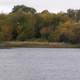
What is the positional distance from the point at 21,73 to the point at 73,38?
1970 inches

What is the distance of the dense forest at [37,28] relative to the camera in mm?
88625

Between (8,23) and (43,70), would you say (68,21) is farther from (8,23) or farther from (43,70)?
(43,70)

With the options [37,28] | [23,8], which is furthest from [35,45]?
[23,8]

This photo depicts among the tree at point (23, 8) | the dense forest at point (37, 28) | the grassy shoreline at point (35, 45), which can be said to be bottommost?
the grassy shoreline at point (35, 45)

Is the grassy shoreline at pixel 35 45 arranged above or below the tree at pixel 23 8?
below

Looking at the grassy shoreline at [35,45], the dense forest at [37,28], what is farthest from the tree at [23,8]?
the grassy shoreline at [35,45]

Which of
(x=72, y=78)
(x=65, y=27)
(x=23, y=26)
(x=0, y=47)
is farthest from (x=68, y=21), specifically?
(x=72, y=78)

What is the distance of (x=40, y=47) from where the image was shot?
8438 cm

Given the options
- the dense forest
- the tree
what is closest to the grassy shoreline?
the dense forest

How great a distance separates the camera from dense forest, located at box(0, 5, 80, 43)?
8862cm

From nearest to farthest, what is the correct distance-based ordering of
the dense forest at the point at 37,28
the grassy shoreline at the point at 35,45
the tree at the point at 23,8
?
the grassy shoreline at the point at 35,45, the dense forest at the point at 37,28, the tree at the point at 23,8

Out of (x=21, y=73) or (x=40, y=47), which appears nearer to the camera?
(x=21, y=73)

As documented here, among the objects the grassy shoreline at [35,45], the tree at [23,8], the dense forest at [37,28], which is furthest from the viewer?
the tree at [23,8]

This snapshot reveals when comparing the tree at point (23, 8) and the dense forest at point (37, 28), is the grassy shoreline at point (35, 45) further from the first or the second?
the tree at point (23, 8)
